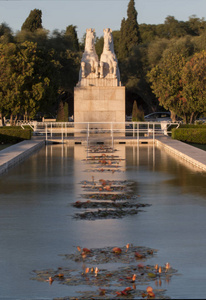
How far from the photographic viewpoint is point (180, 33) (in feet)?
246

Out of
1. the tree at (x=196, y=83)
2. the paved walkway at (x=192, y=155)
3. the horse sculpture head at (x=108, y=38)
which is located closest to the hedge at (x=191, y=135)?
the paved walkway at (x=192, y=155)

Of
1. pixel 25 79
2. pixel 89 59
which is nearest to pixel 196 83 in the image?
pixel 89 59

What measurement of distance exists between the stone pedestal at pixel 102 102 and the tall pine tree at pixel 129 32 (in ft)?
107

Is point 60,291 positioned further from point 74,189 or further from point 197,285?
point 74,189

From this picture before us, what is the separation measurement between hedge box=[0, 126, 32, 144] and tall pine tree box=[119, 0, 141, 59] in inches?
1690

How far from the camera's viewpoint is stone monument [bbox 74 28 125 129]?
4153cm

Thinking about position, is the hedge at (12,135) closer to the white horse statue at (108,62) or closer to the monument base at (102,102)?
the monument base at (102,102)

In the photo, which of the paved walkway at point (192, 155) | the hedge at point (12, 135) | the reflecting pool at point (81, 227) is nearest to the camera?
the reflecting pool at point (81, 227)

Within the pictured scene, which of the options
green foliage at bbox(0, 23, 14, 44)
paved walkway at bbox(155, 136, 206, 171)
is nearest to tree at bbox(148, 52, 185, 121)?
green foliage at bbox(0, 23, 14, 44)

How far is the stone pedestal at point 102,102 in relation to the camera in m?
41.5

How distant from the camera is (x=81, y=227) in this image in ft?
29.2

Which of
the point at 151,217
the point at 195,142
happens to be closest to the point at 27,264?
the point at 151,217

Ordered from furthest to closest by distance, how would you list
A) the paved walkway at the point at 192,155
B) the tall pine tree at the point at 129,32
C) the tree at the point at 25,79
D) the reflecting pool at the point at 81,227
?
the tall pine tree at the point at 129,32 < the tree at the point at 25,79 < the paved walkway at the point at 192,155 < the reflecting pool at the point at 81,227

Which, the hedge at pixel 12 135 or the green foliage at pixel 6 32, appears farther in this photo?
the green foliage at pixel 6 32
